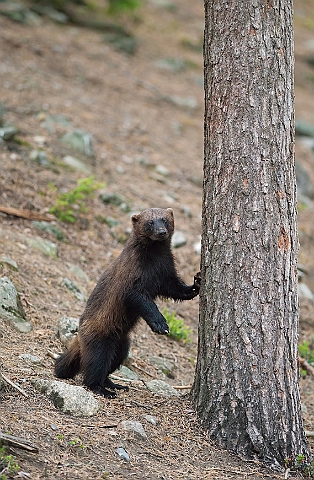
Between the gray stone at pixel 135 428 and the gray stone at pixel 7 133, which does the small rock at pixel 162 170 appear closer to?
the gray stone at pixel 7 133

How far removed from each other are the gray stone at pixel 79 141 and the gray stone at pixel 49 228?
275 cm

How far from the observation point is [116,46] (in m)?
18.3

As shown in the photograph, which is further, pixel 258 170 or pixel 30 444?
pixel 258 170

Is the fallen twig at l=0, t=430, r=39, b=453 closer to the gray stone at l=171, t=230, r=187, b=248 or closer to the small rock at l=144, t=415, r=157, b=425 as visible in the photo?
the small rock at l=144, t=415, r=157, b=425

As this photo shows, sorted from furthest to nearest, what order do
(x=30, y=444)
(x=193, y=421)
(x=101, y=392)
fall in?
(x=101, y=392) → (x=193, y=421) → (x=30, y=444)

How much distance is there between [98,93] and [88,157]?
14.0 ft

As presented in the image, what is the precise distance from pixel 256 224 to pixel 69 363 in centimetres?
233

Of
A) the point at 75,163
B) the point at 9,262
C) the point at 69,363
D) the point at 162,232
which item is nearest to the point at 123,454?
the point at 69,363

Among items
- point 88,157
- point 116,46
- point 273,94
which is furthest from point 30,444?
point 116,46

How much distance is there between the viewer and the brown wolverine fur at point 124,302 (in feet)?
18.7

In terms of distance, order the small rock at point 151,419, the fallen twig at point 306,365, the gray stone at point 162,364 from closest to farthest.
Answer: the small rock at point 151,419 → the gray stone at point 162,364 → the fallen twig at point 306,365

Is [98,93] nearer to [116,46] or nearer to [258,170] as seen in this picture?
[116,46]

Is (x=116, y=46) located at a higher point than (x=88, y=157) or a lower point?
higher

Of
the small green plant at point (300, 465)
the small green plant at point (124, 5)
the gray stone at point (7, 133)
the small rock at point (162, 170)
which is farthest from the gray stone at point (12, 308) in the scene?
the small green plant at point (124, 5)
